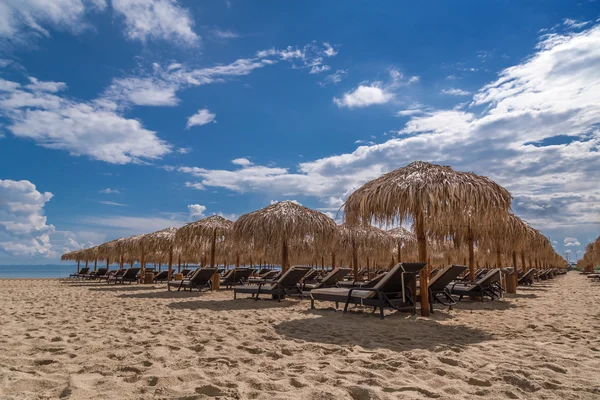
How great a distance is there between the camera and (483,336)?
157 inches

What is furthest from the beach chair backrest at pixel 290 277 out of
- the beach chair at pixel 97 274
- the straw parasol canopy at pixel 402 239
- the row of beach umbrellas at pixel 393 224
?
the beach chair at pixel 97 274

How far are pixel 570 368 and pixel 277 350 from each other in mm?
2207

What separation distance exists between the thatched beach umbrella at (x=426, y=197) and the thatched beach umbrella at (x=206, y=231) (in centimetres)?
655

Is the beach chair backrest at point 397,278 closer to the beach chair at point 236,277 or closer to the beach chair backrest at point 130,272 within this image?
the beach chair at point 236,277

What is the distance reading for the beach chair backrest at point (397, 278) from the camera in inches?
205

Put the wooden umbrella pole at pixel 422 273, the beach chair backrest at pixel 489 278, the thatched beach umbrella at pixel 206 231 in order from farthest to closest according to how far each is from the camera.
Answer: the thatched beach umbrella at pixel 206 231
the beach chair backrest at pixel 489 278
the wooden umbrella pole at pixel 422 273

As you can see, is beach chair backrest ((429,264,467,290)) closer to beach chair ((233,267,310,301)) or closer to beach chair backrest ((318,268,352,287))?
beach chair backrest ((318,268,352,287))

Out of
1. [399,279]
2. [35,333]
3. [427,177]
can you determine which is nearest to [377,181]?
[427,177]

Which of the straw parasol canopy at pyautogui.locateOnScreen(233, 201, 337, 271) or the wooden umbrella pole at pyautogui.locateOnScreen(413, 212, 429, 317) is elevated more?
the straw parasol canopy at pyautogui.locateOnScreen(233, 201, 337, 271)

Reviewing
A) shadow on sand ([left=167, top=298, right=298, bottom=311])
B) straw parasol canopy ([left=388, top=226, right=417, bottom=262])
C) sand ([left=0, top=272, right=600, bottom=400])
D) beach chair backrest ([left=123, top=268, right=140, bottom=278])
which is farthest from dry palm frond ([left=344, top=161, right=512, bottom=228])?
beach chair backrest ([left=123, top=268, right=140, bottom=278])

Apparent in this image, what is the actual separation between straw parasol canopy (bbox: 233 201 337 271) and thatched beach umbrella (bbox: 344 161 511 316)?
2958 mm

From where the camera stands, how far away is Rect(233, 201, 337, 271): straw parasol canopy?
8891 mm

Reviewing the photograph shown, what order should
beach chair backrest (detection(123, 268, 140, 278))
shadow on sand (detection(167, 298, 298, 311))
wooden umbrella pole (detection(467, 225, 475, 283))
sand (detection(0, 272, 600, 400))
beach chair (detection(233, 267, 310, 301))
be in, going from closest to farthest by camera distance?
sand (detection(0, 272, 600, 400))
shadow on sand (detection(167, 298, 298, 311))
beach chair (detection(233, 267, 310, 301))
wooden umbrella pole (detection(467, 225, 475, 283))
beach chair backrest (detection(123, 268, 140, 278))

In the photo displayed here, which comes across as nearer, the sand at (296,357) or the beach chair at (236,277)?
the sand at (296,357)
